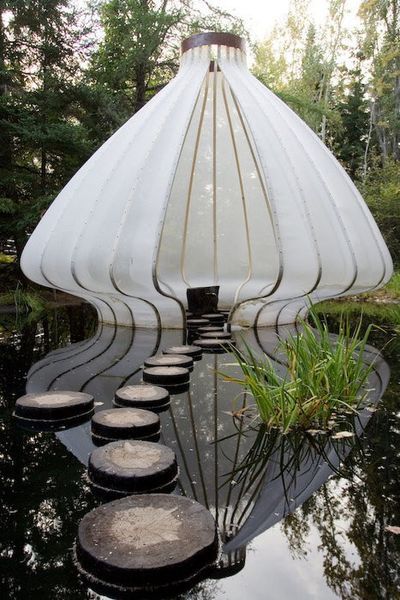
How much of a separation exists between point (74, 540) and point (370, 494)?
3.14 feet

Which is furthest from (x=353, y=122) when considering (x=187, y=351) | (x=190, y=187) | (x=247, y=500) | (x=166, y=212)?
(x=247, y=500)

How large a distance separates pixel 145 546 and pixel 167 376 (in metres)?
1.76

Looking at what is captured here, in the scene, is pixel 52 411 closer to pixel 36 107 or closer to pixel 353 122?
pixel 36 107

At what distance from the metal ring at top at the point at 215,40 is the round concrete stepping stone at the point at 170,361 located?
10.5 ft

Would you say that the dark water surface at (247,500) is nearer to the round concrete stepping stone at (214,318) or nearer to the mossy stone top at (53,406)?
the mossy stone top at (53,406)

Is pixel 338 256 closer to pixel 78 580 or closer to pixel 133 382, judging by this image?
pixel 133 382

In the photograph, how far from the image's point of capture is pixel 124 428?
6.75ft

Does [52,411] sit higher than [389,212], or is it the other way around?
[389,212]

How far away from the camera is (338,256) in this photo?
13.6 feet

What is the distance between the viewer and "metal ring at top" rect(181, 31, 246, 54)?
4805 millimetres

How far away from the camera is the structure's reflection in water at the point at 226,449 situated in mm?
1549

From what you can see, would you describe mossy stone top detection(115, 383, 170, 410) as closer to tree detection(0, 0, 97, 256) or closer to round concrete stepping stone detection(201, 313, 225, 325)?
round concrete stepping stone detection(201, 313, 225, 325)

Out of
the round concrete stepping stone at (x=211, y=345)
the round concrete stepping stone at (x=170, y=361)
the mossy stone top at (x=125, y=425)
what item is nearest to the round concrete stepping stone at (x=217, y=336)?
the round concrete stepping stone at (x=211, y=345)

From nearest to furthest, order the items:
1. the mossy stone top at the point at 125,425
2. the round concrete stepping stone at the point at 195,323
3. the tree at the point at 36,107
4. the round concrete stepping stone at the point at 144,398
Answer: the mossy stone top at the point at 125,425, the round concrete stepping stone at the point at 144,398, the round concrete stepping stone at the point at 195,323, the tree at the point at 36,107
